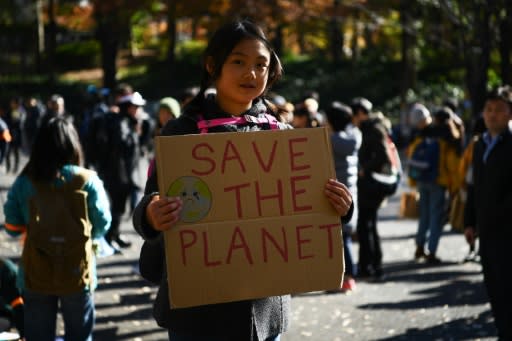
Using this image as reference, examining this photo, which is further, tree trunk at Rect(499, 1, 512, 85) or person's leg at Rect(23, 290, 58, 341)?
tree trunk at Rect(499, 1, 512, 85)

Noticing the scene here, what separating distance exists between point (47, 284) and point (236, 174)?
2325mm

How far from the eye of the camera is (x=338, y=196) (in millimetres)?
3025

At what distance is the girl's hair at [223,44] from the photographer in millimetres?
3131

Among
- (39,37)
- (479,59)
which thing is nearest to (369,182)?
(479,59)

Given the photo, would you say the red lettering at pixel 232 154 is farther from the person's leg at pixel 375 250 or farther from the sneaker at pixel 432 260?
the sneaker at pixel 432 260

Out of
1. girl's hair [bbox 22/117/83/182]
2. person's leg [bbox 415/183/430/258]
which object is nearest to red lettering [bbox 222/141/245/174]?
girl's hair [bbox 22/117/83/182]

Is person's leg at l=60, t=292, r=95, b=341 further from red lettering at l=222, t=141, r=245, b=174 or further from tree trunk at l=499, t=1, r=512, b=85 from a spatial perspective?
tree trunk at l=499, t=1, r=512, b=85

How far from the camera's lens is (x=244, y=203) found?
2971 mm

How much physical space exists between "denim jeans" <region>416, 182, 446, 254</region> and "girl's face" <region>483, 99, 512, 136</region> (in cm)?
449

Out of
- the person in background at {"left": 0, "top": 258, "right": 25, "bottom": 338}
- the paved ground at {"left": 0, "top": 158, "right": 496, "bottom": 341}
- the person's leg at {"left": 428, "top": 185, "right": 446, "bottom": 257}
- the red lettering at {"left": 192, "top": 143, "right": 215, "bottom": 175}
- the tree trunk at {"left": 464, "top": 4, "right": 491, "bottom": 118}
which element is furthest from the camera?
the tree trunk at {"left": 464, "top": 4, "right": 491, "bottom": 118}

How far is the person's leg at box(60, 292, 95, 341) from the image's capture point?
507cm

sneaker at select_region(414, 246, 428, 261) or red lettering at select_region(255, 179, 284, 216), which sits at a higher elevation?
red lettering at select_region(255, 179, 284, 216)

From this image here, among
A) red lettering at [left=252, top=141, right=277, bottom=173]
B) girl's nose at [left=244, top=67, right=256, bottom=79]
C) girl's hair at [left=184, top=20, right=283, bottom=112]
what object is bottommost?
red lettering at [left=252, top=141, right=277, bottom=173]

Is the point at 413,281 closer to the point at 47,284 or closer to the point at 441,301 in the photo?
Result: the point at 441,301
